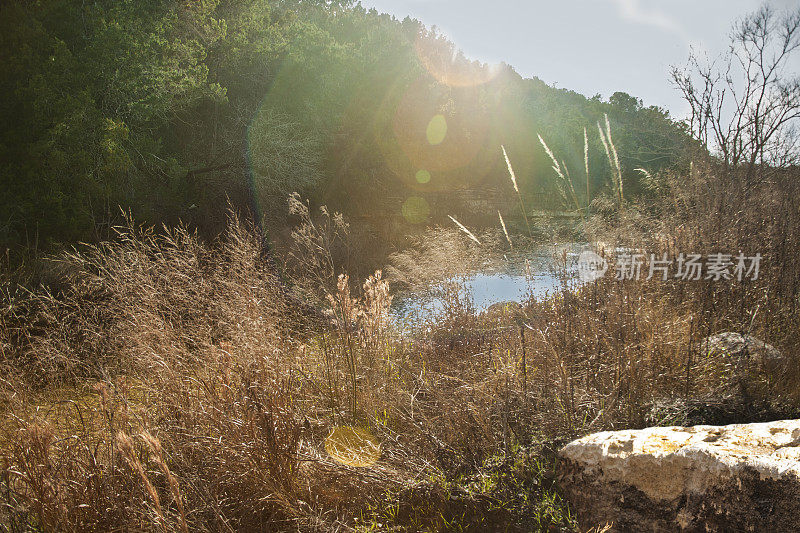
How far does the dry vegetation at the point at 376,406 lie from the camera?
2146mm

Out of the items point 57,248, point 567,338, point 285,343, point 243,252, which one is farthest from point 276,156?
point 567,338

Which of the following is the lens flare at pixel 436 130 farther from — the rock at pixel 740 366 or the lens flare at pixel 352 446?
the lens flare at pixel 352 446

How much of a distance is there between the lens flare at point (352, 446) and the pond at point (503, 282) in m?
1.65

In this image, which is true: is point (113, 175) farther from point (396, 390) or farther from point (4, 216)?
point (396, 390)

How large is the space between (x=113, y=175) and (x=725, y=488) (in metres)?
8.82

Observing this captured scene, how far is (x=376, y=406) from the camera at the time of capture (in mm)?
3088

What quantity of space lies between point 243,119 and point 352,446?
10.5m

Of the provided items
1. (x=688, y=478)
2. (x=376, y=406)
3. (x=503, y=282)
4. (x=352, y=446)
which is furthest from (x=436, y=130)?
(x=688, y=478)

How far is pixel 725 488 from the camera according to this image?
1.56 m

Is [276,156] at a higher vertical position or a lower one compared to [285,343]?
higher

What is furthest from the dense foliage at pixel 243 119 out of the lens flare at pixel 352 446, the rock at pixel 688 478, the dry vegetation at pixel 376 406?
the rock at pixel 688 478

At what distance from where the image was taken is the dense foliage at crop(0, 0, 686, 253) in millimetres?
7383

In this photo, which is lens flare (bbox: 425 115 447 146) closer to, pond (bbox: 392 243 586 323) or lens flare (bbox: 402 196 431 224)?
lens flare (bbox: 402 196 431 224)

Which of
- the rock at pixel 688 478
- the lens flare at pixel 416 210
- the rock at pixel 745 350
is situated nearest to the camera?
the rock at pixel 688 478
